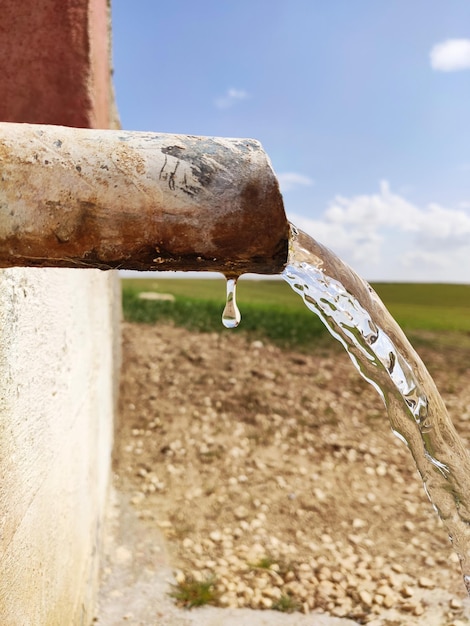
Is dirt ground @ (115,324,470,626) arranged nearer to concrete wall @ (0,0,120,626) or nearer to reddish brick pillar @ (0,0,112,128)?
concrete wall @ (0,0,120,626)

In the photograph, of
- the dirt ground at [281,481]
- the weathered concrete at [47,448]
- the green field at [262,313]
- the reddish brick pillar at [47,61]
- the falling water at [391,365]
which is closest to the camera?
the falling water at [391,365]

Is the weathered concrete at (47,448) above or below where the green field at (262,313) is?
above

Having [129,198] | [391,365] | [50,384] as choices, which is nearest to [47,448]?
[50,384]

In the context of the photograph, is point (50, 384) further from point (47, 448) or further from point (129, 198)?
point (129, 198)

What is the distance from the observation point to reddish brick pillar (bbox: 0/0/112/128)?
2.32 m

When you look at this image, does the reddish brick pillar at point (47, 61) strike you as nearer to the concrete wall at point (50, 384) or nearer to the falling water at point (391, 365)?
the concrete wall at point (50, 384)

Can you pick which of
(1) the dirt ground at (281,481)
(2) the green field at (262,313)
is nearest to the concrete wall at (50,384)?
(1) the dirt ground at (281,481)

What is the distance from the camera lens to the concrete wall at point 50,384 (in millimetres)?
1477

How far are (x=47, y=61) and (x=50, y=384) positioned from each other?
1.29 m

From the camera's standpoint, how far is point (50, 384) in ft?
6.25

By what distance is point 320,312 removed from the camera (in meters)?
1.52

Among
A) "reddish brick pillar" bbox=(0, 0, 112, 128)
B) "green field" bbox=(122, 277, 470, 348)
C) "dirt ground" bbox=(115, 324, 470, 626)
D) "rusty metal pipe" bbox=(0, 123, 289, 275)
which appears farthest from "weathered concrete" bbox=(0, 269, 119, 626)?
"green field" bbox=(122, 277, 470, 348)

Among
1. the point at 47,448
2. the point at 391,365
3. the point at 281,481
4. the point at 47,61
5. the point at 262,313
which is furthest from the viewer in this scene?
the point at 262,313

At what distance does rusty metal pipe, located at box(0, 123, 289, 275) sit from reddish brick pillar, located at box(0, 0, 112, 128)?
1.53 meters
